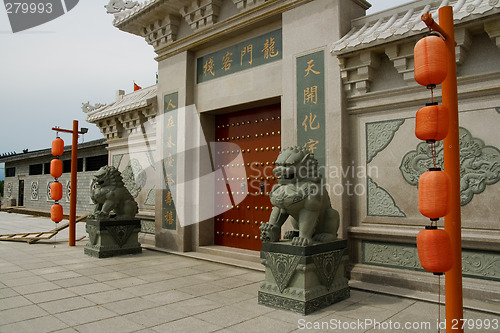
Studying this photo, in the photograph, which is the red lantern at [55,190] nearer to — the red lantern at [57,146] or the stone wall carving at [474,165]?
the red lantern at [57,146]

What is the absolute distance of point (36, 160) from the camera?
64.3 ft

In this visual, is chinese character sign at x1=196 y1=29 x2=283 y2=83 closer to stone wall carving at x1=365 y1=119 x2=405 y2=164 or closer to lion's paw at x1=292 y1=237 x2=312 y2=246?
stone wall carving at x1=365 y1=119 x2=405 y2=164

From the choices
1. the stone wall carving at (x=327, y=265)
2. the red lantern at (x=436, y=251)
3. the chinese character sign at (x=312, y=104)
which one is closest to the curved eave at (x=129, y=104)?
the chinese character sign at (x=312, y=104)

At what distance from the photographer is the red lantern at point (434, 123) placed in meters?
2.45

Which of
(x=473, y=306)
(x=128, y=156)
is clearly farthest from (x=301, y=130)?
(x=128, y=156)

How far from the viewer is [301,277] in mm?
3621

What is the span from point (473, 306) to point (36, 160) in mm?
21011

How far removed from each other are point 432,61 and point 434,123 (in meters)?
0.41

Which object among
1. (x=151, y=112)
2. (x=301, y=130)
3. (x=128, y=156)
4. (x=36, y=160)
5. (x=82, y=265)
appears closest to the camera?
(x=301, y=130)

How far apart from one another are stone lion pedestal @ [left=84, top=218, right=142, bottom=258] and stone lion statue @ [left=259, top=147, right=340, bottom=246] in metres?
3.54

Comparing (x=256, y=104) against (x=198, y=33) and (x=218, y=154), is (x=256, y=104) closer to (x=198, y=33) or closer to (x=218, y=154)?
(x=218, y=154)

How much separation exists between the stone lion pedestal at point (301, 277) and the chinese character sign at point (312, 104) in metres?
1.47

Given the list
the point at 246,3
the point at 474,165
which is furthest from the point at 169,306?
the point at 246,3

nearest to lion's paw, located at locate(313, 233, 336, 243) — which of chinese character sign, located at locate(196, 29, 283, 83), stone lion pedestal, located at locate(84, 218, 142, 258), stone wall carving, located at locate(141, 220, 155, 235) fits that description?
chinese character sign, located at locate(196, 29, 283, 83)
